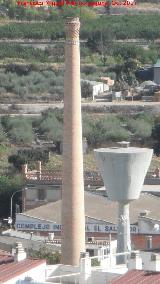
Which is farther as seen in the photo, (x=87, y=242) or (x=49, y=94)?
(x=49, y=94)

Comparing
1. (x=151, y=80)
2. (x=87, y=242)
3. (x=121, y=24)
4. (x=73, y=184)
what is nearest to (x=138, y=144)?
(x=151, y=80)

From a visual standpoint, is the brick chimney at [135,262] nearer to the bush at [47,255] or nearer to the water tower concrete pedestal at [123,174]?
the water tower concrete pedestal at [123,174]

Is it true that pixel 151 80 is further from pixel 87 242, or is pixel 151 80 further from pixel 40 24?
pixel 87 242

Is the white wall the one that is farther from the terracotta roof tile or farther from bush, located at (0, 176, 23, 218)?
bush, located at (0, 176, 23, 218)

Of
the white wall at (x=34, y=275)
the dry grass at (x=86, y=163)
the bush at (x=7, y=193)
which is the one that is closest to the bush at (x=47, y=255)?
the white wall at (x=34, y=275)

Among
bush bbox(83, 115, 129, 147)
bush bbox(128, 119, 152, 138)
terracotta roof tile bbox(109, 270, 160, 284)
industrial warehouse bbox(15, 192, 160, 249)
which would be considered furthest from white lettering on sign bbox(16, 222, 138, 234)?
bush bbox(128, 119, 152, 138)

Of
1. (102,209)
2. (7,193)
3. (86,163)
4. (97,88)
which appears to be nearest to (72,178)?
(102,209)
